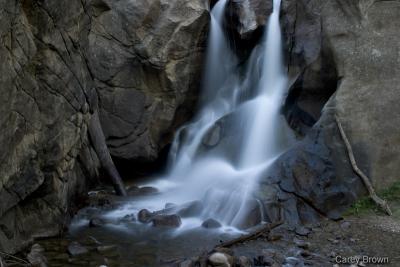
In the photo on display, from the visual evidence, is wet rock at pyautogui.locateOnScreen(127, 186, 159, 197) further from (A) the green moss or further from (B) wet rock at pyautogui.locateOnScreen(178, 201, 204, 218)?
(A) the green moss

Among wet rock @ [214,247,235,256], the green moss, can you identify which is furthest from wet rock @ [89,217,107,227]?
the green moss

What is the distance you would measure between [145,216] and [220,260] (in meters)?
3.19

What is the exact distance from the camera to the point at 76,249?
8.33 metres

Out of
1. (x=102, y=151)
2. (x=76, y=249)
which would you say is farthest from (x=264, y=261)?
(x=102, y=151)

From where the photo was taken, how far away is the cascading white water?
10.7m

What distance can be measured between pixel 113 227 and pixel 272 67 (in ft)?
23.0

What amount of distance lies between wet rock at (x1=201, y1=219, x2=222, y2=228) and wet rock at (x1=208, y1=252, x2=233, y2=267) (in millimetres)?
2120

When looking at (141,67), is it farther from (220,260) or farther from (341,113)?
(220,260)

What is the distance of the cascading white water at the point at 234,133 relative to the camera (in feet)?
35.0

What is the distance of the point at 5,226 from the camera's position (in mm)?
7812

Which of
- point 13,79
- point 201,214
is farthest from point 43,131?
point 201,214

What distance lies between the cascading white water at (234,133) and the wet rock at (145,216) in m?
0.63

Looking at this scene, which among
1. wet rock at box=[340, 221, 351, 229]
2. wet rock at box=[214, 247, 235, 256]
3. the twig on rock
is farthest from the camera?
the twig on rock

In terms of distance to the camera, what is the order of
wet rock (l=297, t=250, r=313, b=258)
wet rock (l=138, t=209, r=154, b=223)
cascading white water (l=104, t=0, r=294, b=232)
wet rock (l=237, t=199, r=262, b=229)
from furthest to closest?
cascading white water (l=104, t=0, r=294, b=232)
wet rock (l=138, t=209, r=154, b=223)
wet rock (l=237, t=199, r=262, b=229)
wet rock (l=297, t=250, r=313, b=258)
